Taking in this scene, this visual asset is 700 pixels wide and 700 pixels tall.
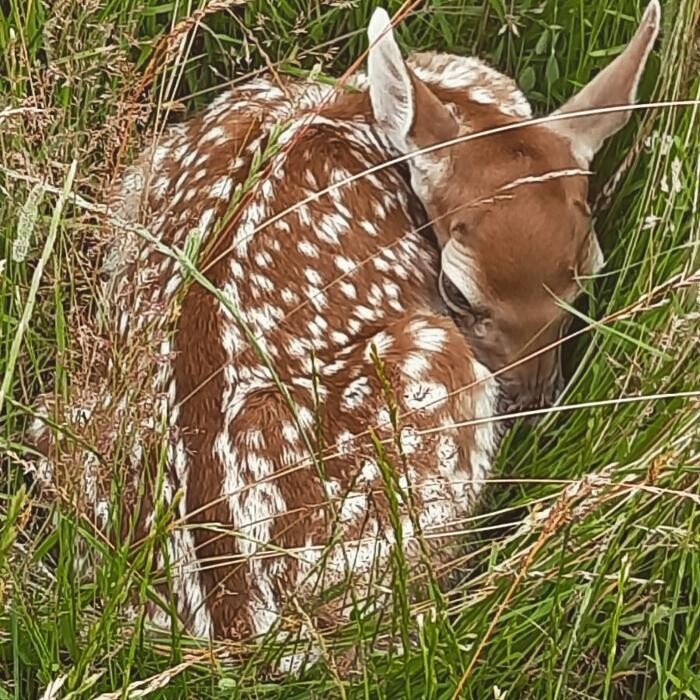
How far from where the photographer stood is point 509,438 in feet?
12.1

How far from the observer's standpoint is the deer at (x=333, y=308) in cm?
307

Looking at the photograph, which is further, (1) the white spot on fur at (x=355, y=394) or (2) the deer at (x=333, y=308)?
(1) the white spot on fur at (x=355, y=394)

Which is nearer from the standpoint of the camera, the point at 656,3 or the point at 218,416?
the point at 218,416

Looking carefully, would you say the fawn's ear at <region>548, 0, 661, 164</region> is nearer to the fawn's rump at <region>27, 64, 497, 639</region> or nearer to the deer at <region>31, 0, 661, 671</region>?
the deer at <region>31, 0, 661, 671</region>

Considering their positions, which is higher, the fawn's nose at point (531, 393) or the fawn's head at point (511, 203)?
the fawn's head at point (511, 203)

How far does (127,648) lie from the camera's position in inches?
114

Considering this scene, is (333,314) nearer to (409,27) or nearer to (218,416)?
(218,416)

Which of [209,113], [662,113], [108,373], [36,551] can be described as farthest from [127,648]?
[662,113]

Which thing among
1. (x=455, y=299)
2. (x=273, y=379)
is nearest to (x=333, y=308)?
(x=455, y=299)

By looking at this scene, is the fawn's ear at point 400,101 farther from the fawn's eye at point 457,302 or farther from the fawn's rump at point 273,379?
the fawn's eye at point 457,302

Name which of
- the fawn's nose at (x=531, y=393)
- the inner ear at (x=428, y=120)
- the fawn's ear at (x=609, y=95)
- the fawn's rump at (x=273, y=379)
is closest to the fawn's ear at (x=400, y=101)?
the inner ear at (x=428, y=120)

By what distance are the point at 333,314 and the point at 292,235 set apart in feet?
0.66

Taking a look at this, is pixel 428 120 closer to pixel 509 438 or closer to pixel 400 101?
pixel 400 101

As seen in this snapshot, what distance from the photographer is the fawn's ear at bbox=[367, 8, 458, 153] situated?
3.50 metres
